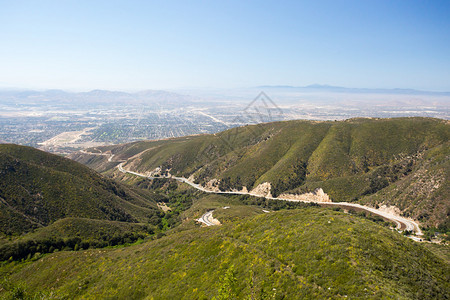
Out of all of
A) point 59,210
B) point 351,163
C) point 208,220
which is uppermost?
point 351,163

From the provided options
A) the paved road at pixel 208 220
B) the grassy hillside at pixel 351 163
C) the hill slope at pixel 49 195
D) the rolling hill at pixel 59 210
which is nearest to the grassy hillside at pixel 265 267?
the rolling hill at pixel 59 210

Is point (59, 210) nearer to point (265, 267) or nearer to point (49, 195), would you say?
point (49, 195)

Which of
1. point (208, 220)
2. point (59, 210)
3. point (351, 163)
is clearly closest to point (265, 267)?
point (208, 220)

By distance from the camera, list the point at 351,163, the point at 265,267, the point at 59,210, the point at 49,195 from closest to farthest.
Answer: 1. the point at 265,267
2. the point at 59,210
3. the point at 49,195
4. the point at 351,163

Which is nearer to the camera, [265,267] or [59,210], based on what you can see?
[265,267]

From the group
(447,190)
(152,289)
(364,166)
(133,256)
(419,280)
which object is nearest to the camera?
(419,280)

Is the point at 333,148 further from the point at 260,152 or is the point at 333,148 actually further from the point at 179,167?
the point at 179,167

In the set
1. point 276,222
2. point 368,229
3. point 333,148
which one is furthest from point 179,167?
point 368,229
